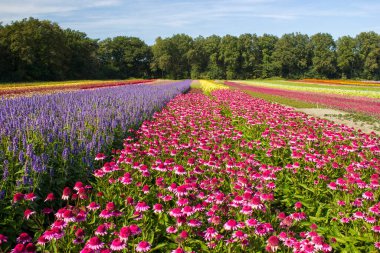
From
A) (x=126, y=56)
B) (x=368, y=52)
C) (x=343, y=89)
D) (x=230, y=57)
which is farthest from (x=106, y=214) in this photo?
(x=368, y=52)

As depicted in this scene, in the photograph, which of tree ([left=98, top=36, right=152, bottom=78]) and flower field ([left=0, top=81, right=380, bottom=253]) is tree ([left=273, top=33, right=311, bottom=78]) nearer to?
tree ([left=98, top=36, right=152, bottom=78])

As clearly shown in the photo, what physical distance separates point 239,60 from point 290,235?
102960 mm

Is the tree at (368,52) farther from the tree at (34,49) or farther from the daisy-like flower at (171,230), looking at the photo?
the daisy-like flower at (171,230)

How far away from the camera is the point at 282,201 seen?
5070 millimetres

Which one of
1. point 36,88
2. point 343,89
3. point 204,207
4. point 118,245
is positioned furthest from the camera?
point 343,89

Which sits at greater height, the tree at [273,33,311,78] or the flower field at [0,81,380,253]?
the tree at [273,33,311,78]

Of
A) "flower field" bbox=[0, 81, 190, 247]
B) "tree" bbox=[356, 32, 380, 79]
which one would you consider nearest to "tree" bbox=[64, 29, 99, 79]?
"flower field" bbox=[0, 81, 190, 247]

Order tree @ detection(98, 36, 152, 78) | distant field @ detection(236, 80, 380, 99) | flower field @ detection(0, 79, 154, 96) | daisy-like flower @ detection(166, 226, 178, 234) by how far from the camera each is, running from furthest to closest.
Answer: tree @ detection(98, 36, 152, 78), distant field @ detection(236, 80, 380, 99), flower field @ detection(0, 79, 154, 96), daisy-like flower @ detection(166, 226, 178, 234)

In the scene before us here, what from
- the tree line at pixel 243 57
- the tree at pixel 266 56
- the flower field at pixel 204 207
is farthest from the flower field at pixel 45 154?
the tree at pixel 266 56

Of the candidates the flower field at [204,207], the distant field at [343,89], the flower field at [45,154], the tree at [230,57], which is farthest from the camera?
the tree at [230,57]

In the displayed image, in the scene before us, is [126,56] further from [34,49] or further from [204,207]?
[204,207]

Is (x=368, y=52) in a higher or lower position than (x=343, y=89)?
higher

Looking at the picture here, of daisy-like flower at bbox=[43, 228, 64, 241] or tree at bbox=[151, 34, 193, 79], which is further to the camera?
tree at bbox=[151, 34, 193, 79]

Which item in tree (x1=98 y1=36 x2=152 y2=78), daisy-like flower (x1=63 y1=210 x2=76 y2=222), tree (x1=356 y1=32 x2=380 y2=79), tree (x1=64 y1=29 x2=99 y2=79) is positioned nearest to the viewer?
daisy-like flower (x1=63 y1=210 x2=76 y2=222)
